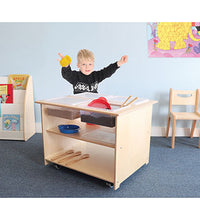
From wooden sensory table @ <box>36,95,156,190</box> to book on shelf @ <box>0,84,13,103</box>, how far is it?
1.18 metres

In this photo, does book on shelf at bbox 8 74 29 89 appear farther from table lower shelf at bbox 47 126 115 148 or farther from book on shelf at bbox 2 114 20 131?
table lower shelf at bbox 47 126 115 148

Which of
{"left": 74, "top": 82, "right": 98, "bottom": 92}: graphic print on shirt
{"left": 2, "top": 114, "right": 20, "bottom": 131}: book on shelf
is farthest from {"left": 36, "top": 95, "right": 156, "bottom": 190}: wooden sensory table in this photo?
{"left": 2, "top": 114, "right": 20, "bottom": 131}: book on shelf

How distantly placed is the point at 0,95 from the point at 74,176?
73.6 inches

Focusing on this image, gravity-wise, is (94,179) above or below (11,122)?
below

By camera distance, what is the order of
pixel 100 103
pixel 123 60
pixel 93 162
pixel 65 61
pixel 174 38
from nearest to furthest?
pixel 100 103, pixel 93 162, pixel 174 38, pixel 123 60, pixel 65 61

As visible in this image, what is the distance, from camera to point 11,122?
137 inches

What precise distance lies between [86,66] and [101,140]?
1523mm

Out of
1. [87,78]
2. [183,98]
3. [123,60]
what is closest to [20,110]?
[87,78]

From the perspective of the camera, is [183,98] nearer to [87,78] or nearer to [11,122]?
[87,78]

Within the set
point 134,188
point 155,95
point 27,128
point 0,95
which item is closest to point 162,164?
point 134,188

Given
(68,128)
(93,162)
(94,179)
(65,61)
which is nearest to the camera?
(94,179)

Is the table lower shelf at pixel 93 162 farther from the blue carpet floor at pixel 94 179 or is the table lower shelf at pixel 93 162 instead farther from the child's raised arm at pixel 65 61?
the child's raised arm at pixel 65 61

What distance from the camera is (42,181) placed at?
2316mm

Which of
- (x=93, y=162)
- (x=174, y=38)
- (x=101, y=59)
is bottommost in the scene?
(x=93, y=162)
